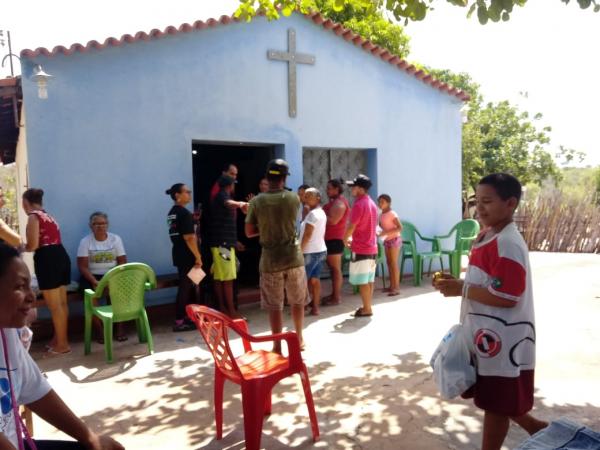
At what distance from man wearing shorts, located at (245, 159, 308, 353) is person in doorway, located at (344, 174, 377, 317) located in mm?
1787

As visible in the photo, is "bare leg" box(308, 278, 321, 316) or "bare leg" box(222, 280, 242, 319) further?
"bare leg" box(308, 278, 321, 316)

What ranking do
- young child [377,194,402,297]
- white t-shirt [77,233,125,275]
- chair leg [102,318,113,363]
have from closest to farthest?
chair leg [102,318,113,363] < white t-shirt [77,233,125,275] < young child [377,194,402,297]

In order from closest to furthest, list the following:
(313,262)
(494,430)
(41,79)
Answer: (494,430) → (41,79) → (313,262)

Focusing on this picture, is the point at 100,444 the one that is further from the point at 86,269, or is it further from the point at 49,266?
the point at 86,269

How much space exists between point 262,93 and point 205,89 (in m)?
0.89

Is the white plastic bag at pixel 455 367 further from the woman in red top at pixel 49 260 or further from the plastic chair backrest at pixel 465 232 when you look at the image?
the plastic chair backrest at pixel 465 232

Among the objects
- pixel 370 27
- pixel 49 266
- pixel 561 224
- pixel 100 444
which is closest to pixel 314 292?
pixel 49 266

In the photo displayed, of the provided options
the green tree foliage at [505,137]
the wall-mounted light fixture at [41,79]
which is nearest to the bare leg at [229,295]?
the wall-mounted light fixture at [41,79]

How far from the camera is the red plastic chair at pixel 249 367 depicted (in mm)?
3133

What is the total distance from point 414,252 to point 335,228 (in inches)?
85.7

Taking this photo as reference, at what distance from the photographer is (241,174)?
9.44 meters

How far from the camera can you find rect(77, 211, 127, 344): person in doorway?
6.02 meters

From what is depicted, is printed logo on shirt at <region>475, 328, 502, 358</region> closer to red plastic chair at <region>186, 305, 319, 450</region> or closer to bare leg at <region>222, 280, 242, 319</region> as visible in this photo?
red plastic chair at <region>186, 305, 319, 450</region>

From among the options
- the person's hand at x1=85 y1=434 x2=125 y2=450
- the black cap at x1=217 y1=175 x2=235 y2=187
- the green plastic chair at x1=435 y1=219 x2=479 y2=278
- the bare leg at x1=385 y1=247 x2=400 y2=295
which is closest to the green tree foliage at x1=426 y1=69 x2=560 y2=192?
the green plastic chair at x1=435 y1=219 x2=479 y2=278
